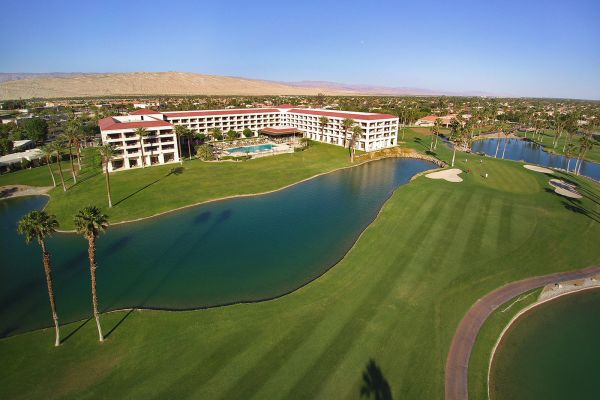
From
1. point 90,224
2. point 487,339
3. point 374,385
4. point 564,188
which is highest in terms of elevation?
point 90,224

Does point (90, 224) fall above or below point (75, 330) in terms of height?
above

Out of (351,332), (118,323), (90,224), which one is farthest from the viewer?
(118,323)

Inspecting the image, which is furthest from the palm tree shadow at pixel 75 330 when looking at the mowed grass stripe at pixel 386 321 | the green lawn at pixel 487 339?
the green lawn at pixel 487 339

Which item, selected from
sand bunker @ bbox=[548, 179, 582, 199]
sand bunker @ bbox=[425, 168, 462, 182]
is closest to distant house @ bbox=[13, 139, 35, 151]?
sand bunker @ bbox=[425, 168, 462, 182]

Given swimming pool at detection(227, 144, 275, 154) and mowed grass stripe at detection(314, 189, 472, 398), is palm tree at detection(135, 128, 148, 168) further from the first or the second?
mowed grass stripe at detection(314, 189, 472, 398)

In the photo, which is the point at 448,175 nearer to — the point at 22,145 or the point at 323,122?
the point at 323,122

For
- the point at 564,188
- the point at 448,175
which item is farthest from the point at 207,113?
the point at 564,188
